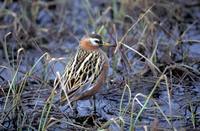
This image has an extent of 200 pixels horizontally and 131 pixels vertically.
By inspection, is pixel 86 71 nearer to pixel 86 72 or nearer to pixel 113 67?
pixel 86 72

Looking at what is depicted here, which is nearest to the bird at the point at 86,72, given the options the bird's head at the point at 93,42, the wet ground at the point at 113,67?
the bird's head at the point at 93,42

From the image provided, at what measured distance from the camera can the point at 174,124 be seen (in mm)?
5484

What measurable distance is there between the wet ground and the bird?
164mm

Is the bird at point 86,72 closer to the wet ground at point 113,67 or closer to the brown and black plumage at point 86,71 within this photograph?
→ the brown and black plumage at point 86,71

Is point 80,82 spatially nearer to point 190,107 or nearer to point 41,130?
point 41,130

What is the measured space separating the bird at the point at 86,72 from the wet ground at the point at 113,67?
0.16m

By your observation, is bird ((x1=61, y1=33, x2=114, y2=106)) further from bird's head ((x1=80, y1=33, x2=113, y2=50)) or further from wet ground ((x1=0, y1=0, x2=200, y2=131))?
wet ground ((x1=0, y1=0, x2=200, y2=131))

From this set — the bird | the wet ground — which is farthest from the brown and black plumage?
the wet ground

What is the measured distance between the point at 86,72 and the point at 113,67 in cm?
102

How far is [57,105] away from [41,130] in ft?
1.42

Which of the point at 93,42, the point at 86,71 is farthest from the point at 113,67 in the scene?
the point at 86,71

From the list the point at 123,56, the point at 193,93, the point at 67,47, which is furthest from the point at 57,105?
the point at 67,47

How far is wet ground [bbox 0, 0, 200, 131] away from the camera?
5.50 metres

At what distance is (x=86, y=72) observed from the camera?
596 centimetres
